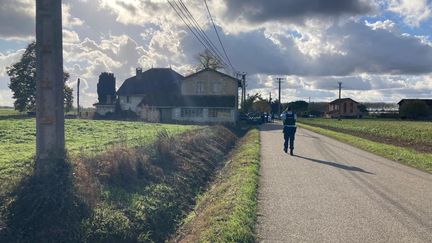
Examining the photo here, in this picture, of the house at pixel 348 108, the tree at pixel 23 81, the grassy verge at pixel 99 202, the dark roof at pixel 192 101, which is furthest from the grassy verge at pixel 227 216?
the house at pixel 348 108

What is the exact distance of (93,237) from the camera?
23.0 ft

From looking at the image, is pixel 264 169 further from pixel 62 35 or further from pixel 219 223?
pixel 62 35

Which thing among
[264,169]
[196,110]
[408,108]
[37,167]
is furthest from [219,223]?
[408,108]

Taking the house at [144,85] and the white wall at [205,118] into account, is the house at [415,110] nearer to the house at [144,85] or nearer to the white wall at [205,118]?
the house at [144,85]

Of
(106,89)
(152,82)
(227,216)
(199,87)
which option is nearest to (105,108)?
(106,89)

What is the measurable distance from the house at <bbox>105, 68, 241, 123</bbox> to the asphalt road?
132ft

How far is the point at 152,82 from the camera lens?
72125 millimetres

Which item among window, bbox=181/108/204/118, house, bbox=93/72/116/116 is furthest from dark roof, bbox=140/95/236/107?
house, bbox=93/72/116/116

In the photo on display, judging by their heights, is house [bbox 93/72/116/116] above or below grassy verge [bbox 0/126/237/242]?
above

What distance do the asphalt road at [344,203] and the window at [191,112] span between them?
135ft

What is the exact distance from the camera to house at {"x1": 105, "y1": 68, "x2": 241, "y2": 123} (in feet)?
178

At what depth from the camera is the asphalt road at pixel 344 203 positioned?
643 cm

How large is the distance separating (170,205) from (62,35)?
413 cm

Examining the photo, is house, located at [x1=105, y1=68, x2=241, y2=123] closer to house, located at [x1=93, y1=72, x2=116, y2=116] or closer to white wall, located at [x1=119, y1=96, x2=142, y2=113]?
white wall, located at [x1=119, y1=96, x2=142, y2=113]
